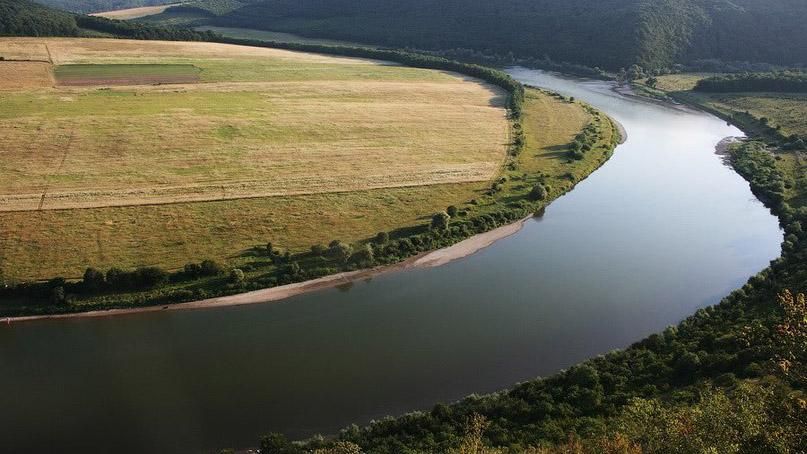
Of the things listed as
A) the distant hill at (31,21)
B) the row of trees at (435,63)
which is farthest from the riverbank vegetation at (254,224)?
the distant hill at (31,21)

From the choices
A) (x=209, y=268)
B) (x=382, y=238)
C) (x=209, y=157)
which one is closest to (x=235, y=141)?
(x=209, y=157)

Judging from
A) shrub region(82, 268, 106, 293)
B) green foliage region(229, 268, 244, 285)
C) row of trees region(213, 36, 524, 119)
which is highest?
row of trees region(213, 36, 524, 119)

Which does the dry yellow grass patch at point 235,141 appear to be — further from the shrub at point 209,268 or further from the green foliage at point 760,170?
the green foliage at point 760,170

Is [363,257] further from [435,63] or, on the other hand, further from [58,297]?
[435,63]

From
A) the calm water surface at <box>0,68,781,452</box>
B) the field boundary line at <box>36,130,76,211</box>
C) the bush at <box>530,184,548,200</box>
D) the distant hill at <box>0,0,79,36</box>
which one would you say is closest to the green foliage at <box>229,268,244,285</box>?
the calm water surface at <box>0,68,781,452</box>

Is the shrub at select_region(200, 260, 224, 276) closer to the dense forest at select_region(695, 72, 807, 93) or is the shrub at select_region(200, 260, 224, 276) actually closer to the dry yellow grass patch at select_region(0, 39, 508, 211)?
the dry yellow grass patch at select_region(0, 39, 508, 211)
